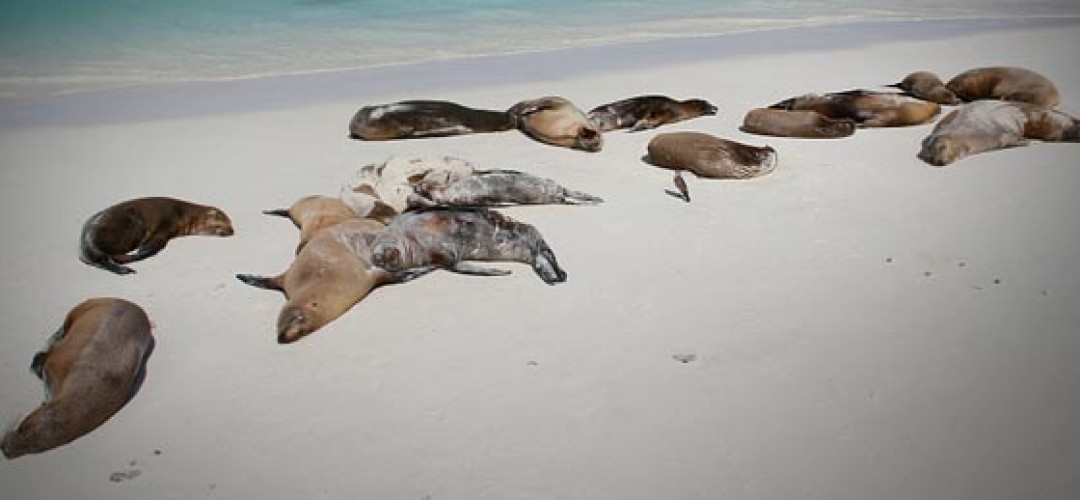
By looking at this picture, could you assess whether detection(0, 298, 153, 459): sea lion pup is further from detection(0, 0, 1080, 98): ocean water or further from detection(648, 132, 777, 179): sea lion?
detection(0, 0, 1080, 98): ocean water

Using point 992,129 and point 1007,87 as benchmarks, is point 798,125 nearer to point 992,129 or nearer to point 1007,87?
point 992,129

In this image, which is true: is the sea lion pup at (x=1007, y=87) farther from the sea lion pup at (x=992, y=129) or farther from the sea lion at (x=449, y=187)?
the sea lion at (x=449, y=187)

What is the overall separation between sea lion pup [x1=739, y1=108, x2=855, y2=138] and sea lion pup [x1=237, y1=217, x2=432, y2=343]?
352 centimetres

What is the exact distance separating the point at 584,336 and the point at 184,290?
1941mm

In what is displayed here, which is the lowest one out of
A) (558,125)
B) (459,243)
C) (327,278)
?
(558,125)

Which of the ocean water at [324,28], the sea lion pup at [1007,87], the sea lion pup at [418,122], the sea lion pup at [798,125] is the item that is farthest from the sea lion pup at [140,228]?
the sea lion pup at [1007,87]

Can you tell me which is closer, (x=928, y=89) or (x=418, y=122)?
(x=418, y=122)

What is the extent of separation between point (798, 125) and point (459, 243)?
3.34 metres

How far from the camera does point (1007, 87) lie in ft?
23.3

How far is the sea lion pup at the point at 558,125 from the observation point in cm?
621

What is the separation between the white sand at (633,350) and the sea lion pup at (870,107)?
939mm

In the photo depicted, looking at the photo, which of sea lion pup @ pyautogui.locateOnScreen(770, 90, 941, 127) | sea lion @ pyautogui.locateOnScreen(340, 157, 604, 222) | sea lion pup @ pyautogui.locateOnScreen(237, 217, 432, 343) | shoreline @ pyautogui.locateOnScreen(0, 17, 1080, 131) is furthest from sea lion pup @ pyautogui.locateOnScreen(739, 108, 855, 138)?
sea lion pup @ pyautogui.locateOnScreen(237, 217, 432, 343)

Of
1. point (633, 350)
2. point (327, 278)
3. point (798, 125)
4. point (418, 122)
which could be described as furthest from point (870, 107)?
point (327, 278)

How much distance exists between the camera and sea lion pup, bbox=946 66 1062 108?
6.87m
